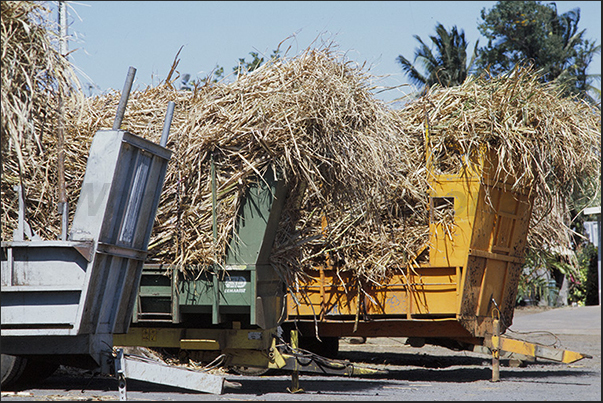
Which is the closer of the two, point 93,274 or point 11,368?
point 93,274

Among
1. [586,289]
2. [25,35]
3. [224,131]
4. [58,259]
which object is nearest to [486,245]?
[224,131]

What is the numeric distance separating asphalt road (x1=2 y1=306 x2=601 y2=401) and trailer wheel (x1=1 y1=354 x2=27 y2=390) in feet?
0.53

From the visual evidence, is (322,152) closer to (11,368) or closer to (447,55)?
(11,368)

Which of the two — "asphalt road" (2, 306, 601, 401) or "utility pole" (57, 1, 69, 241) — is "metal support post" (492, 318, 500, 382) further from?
"utility pole" (57, 1, 69, 241)

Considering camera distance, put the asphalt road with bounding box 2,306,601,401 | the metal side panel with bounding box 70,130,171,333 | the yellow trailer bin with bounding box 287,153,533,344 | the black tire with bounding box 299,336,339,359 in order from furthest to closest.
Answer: the black tire with bounding box 299,336,339,359
the yellow trailer bin with bounding box 287,153,533,344
the asphalt road with bounding box 2,306,601,401
the metal side panel with bounding box 70,130,171,333

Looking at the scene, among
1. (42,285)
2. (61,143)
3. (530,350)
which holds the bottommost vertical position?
(42,285)

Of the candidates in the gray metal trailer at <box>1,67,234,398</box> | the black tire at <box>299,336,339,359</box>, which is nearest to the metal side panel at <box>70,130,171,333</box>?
the gray metal trailer at <box>1,67,234,398</box>

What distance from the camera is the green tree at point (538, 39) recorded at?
105 feet

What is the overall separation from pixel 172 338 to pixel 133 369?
1.53 metres

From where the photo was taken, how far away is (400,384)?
8.93 m

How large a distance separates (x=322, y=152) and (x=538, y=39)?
90.4 ft

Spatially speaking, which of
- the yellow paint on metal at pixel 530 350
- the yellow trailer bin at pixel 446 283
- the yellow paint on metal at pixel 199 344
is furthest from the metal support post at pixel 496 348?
the yellow paint on metal at pixel 199 344

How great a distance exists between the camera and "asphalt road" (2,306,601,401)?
23.8ft

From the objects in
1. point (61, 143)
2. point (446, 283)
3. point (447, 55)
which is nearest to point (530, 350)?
point (446, 283)
